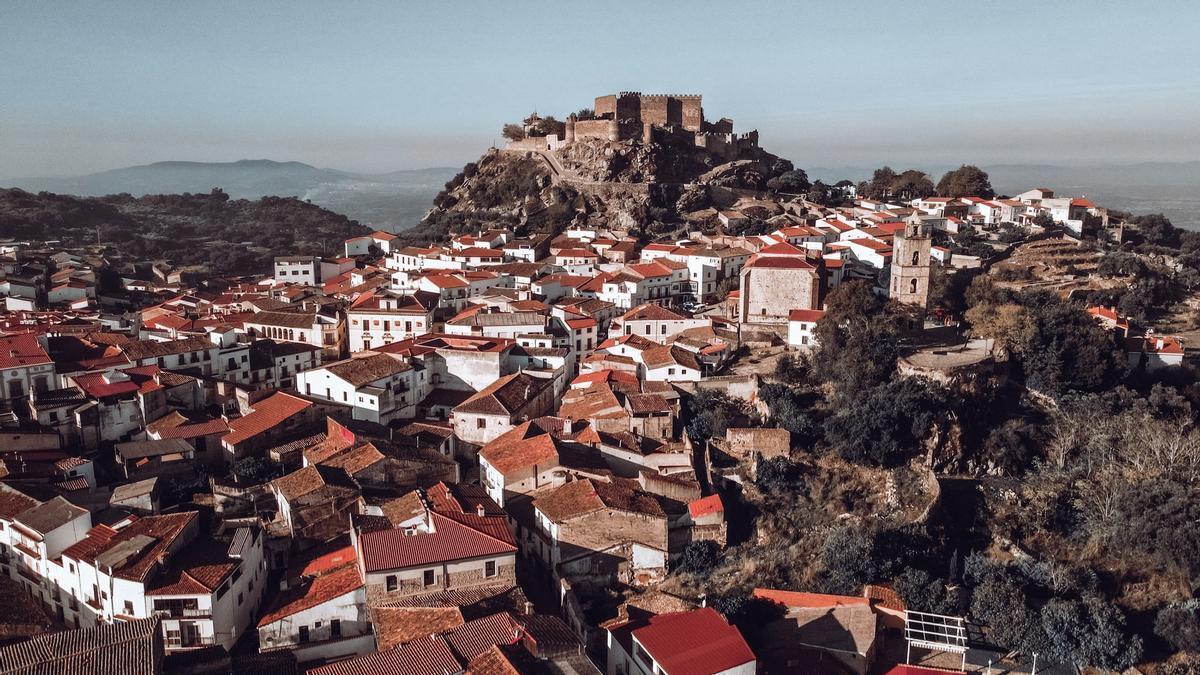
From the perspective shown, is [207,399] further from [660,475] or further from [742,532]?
[742,532]

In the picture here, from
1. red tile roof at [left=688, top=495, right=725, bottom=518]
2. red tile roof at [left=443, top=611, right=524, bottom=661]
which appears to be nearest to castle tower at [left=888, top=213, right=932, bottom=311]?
red tile roof at [left=688, top=495, right=725, bottom=518]

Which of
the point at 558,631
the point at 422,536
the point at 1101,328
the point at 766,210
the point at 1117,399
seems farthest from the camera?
the point at 766,210

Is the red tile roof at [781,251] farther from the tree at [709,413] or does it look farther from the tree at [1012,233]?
the tree at [1012,233]

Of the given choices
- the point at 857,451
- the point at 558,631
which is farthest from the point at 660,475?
the point at 558,631

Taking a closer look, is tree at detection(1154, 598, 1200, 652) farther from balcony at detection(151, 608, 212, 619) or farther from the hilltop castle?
the hilltop castle

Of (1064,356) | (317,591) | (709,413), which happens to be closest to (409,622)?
(317,591)

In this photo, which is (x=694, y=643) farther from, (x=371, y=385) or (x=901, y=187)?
(x=901, y=187)

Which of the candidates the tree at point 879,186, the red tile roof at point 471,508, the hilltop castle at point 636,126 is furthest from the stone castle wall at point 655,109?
the red tile roof at point 471,508
